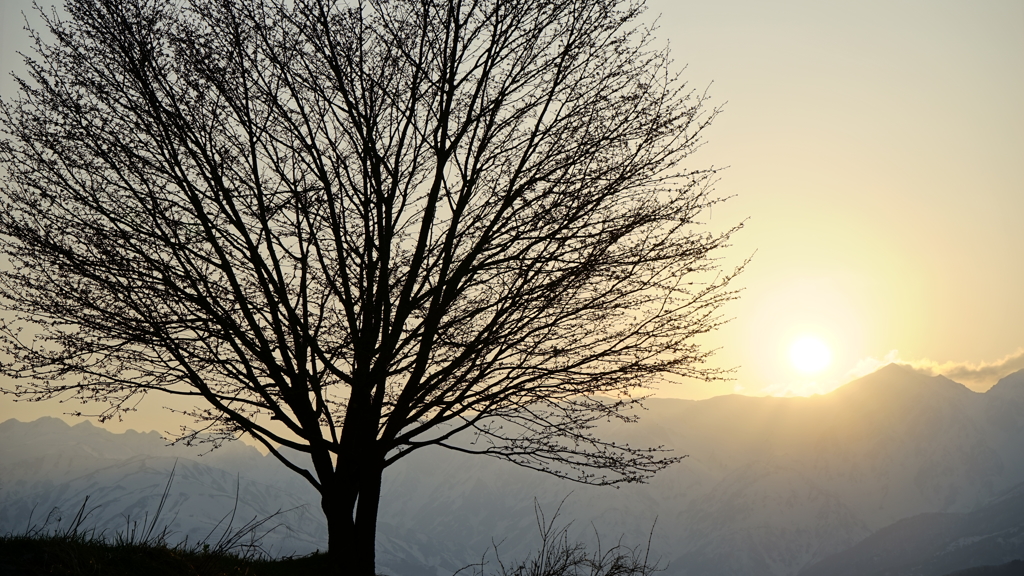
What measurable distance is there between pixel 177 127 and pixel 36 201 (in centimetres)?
182

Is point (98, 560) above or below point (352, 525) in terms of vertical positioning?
below

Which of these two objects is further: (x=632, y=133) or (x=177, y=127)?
(x=632, y=133)

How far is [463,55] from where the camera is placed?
8.70 metres

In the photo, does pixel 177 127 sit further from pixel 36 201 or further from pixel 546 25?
pixel 546 25

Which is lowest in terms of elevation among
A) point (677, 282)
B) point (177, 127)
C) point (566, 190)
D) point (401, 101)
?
point (677, 282)

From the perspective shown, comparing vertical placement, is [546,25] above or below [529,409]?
above

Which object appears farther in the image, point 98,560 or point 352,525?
point 352,525

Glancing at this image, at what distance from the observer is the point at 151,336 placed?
25.1 feet

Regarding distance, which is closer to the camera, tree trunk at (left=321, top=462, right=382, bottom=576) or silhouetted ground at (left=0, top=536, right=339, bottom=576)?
silhouetted ground at (left=0, top=536, right=339, bottom=576)

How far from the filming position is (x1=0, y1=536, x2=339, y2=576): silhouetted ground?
5379 millimetres

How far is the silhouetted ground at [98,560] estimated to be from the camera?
212 inches

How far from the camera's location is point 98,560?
18.8 feet

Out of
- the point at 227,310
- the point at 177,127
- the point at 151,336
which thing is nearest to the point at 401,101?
the point at 177,127

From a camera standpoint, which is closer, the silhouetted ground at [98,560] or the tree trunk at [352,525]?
the silhouetted ground at [98,560]
